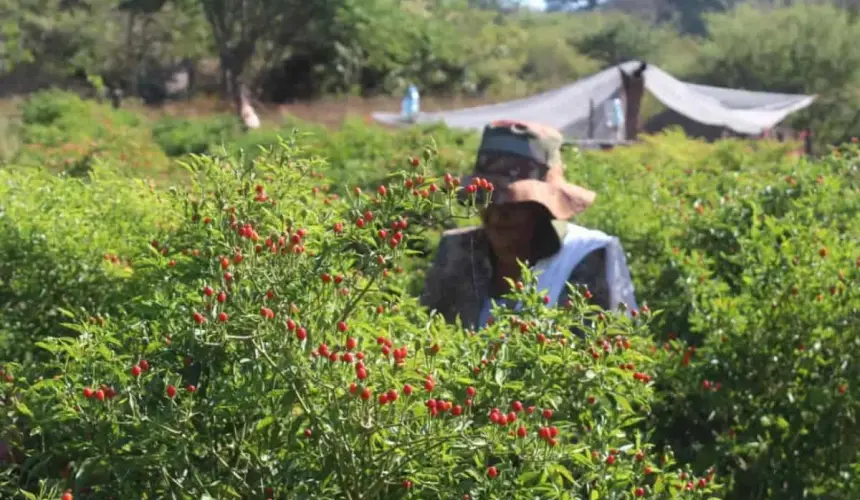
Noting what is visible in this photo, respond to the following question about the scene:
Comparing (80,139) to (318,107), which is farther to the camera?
(318,107)

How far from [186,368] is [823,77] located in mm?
38190

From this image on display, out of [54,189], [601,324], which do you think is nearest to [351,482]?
[601,324]

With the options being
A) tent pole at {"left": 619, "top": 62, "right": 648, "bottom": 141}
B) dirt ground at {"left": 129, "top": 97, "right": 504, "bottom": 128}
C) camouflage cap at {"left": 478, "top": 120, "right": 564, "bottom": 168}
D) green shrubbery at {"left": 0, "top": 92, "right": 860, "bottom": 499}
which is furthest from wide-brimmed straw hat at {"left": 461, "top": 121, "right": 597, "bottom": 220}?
dirt ground at {"left": 129, "top": 97, "right": 504, "bottom": 128}

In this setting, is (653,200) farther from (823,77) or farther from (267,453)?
(823,77)

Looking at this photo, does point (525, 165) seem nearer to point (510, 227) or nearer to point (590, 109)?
point (510, 227)

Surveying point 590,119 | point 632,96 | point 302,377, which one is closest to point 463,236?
point 302,377

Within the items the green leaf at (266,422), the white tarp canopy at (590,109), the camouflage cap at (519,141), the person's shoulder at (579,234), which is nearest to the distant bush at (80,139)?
the camouflage cap at (519,141)

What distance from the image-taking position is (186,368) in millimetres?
2230

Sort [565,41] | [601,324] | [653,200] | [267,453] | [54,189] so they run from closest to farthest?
[267,453], [601,324], [54,189], [653,200], [565,41]

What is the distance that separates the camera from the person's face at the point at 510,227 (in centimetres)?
337

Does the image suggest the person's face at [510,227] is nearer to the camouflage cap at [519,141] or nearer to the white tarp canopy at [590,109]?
the camouflage cap at [519,141]

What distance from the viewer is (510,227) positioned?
3400 mm

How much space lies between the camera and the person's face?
3.37 m

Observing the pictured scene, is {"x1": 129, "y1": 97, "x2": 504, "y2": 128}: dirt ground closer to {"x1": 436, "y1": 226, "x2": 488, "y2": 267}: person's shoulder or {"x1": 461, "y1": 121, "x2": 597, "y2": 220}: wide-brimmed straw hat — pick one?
{"x1": 436, "y1": 226, "x2": 488, "y2": 267}: person's shoulder
